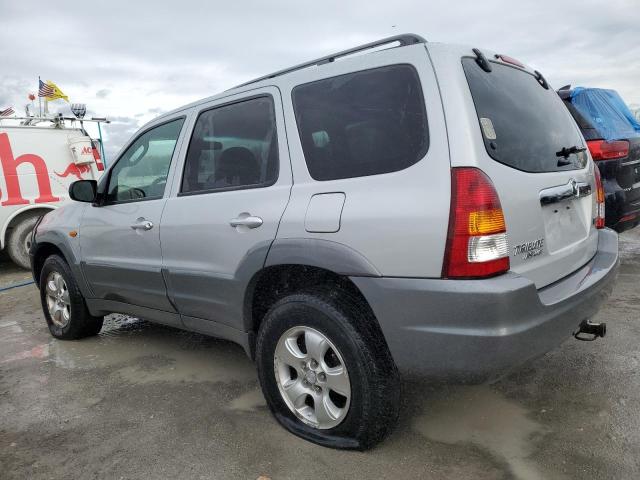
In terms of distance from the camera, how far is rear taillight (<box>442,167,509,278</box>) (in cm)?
198

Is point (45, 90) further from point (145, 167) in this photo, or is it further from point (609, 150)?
point (609, 150)

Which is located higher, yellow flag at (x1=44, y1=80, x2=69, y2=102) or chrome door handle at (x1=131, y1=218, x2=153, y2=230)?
yellow flag at (x1=44, y1=80, x2=69, y2=102)

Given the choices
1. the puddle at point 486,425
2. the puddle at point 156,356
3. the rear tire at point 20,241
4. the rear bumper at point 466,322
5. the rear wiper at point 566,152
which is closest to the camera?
the rear bumper at point 466,322

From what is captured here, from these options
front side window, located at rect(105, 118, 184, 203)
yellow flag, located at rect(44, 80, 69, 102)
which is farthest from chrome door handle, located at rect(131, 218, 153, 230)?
yellow flag, located at rect(44, 80, 69, 102)

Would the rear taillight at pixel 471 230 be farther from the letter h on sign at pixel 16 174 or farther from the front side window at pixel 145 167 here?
the letter h on sign at pixel 16 174

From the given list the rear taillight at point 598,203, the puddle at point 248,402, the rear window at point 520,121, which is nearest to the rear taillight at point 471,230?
the rear window at point 520,121

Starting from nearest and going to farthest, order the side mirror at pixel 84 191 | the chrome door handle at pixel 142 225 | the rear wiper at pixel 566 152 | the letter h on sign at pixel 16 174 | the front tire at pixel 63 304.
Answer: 1. the rear wiper at pixel 566 152
2. the chrome door handle at pixel 142 225
3. the side mirror at pixel 84 191
4. the front tire at pixel 63 304
5. the letter h on sign at pixel 16 174

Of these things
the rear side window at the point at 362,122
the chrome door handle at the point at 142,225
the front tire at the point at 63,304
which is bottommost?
the front tire at the point at 63,304

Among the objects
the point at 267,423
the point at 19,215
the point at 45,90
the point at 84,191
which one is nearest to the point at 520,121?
the point at 267,423

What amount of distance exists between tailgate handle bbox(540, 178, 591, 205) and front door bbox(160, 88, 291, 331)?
45.8 inches

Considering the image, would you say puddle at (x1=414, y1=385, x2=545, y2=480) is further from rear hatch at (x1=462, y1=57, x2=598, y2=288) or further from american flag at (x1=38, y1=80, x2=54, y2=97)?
american flag at (x1=38, y1=80, x2=54, y2=97)

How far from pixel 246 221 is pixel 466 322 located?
1.21 m

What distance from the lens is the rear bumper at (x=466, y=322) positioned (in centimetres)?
196

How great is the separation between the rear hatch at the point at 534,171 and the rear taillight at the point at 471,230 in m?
0.09
